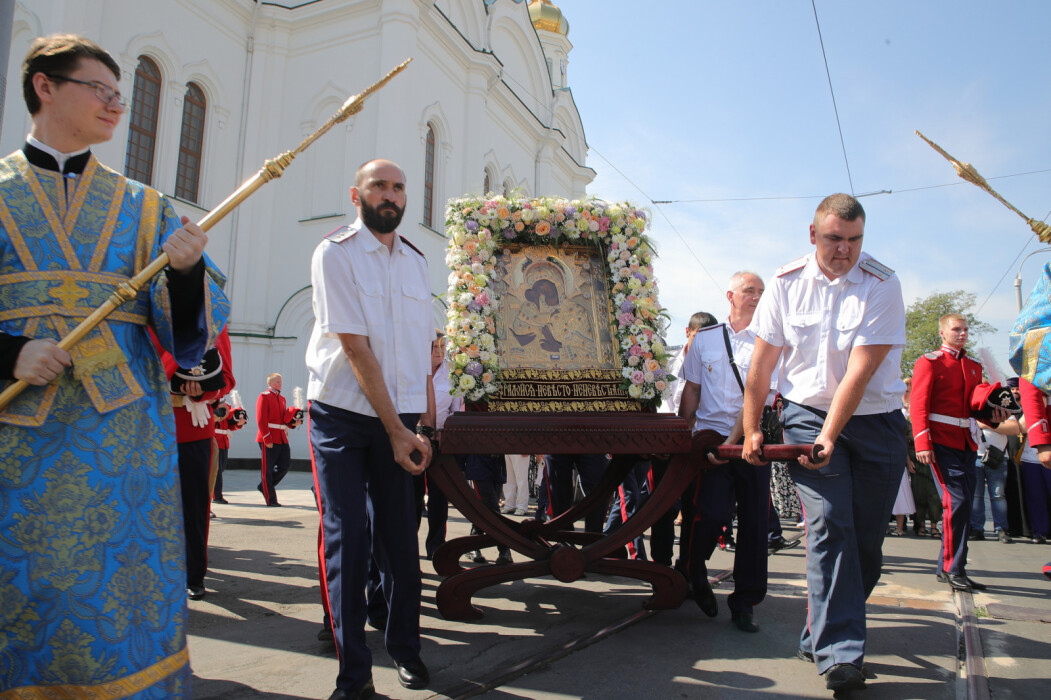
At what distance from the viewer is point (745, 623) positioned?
3.94 metres

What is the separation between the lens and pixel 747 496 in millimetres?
4180

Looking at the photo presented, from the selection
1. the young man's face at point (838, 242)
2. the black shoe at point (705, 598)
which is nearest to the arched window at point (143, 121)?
the black shoe at point (705, 598)

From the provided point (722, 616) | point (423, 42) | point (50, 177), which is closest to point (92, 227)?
point (50, 177)

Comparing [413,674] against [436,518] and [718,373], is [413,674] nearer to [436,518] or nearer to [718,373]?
[718,373]

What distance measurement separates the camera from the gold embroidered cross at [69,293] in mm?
2119

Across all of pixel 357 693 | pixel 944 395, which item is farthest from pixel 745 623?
pixel 944 395

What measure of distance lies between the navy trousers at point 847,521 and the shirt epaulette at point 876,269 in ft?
2.06

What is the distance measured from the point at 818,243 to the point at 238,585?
171 inches

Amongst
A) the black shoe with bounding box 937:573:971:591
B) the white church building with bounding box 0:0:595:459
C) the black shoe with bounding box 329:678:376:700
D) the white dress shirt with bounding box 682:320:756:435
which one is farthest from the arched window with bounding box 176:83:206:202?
the black shoe with bounding box 937:573:971:591

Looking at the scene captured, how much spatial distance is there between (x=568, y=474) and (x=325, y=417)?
297 centimetres

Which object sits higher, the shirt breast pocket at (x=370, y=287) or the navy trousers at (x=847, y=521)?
the shirt breast pocket at (x=370, y=287)

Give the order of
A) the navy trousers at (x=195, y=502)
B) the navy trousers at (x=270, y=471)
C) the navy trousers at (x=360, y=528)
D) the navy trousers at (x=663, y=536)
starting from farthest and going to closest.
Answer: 1. the navy trousers at (x=270, y=471)
2. the navy trousers at (x=663, y=536)
3. the navy trousers at (x=195, y=502)
4. the navy trousers at (x=360, y=528)

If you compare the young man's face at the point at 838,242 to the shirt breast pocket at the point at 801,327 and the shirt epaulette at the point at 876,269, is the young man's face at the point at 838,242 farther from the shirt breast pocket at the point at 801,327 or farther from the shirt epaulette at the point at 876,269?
the shirt breast pocket at the point at 801,327

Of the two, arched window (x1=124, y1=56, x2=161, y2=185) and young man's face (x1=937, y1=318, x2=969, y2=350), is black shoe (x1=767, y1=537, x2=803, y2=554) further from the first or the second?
arched window (x1=124, y1=56, x2=161, y2=185)
